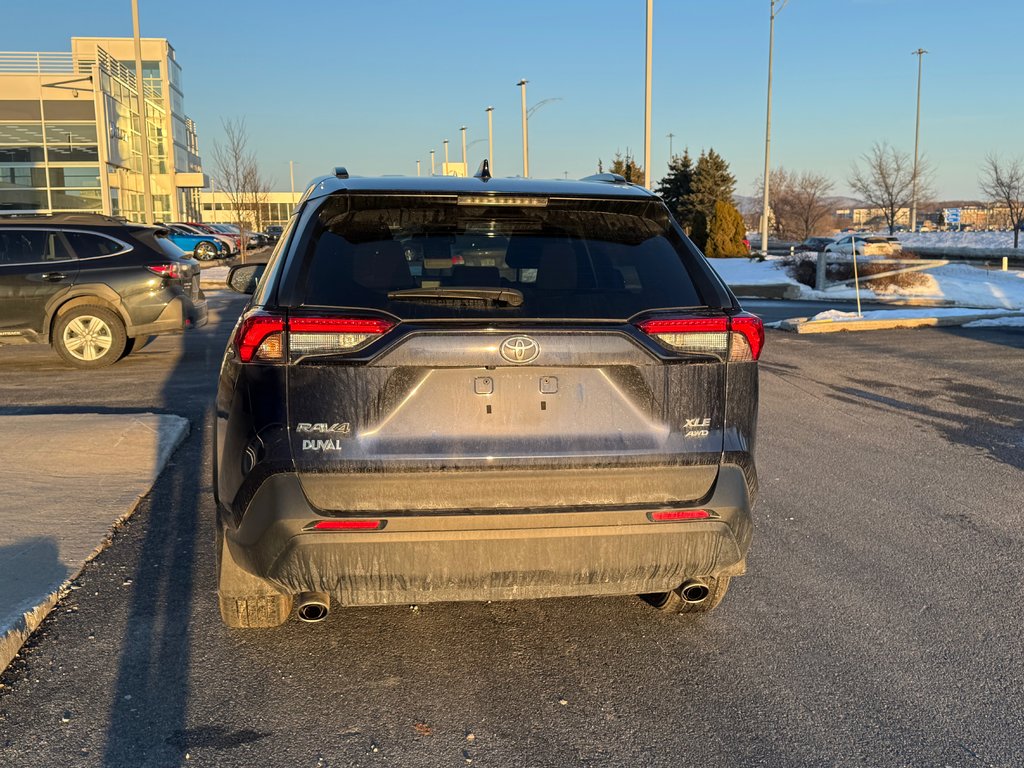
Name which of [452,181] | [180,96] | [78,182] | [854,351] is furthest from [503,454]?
[180,96]

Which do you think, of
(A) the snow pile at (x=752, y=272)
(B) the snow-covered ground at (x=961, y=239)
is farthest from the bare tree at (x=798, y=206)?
(A) the snow pile at (x=752, y=272)

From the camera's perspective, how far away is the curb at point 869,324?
1600 centimetres

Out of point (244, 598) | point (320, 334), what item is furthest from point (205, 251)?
point (320, 334)

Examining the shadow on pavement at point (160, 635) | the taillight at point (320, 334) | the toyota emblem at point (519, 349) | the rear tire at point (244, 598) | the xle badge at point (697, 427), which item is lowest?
the shadow on pavement at point (160, 635)

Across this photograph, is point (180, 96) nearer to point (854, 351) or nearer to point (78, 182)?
point (78, 182)

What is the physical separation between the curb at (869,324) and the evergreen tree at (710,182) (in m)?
42.2

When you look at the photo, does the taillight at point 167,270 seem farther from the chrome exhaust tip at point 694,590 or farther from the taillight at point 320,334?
the chrome exhaust tip at point 694,590

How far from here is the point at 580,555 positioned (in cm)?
326

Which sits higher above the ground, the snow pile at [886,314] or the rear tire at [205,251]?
the rear tire at [205,251]

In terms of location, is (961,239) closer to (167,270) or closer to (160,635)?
(167,270)

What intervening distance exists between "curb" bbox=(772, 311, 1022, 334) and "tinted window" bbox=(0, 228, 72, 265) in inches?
442

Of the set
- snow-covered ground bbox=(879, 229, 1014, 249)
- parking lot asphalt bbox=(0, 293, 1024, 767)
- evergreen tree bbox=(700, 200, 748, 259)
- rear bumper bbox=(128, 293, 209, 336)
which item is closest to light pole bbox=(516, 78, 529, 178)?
evergreen tree bbox=(700, 200, 748, 259)

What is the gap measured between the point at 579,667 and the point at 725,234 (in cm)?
3973

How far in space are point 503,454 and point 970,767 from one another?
5.82ft
